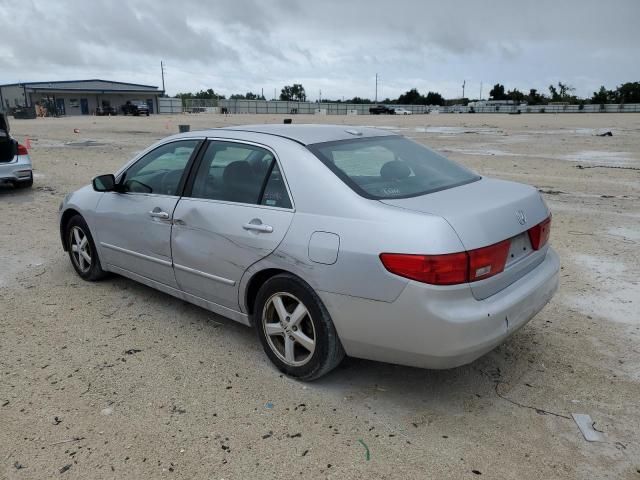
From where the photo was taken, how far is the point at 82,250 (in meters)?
5.14

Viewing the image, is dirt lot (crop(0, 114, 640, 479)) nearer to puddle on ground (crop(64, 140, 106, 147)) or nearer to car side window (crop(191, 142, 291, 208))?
car side window (crop(191, 142, 291, 208))

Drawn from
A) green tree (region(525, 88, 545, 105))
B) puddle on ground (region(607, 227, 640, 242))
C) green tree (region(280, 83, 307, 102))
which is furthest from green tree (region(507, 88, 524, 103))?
puddle on ground (region(607, 227, 640, 242))

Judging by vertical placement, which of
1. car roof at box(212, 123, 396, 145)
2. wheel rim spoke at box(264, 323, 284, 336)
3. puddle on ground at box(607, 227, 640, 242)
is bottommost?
puddle on ground at box(607, 227, 640, 242)

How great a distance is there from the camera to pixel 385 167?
3701mm

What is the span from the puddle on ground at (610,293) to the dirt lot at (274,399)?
23 millimetres

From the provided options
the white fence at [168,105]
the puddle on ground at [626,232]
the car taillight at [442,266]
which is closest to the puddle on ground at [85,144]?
the puddle on ground at [626,232]

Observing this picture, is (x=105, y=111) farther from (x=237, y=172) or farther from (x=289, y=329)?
(x=289, y=329)

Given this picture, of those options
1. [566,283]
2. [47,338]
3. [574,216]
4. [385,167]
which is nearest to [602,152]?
[574,216]

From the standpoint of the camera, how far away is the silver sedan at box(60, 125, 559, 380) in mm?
2752

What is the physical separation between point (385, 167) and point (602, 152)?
15.6 m

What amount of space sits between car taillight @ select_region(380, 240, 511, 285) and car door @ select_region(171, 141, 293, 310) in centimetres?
78

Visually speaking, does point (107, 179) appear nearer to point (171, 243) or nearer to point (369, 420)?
point (171, 243)

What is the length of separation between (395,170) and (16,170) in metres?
8.81

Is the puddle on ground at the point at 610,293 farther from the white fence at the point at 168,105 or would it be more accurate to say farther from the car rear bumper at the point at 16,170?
the white fence at the point at 168,105
